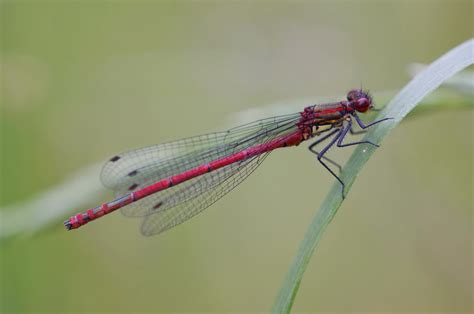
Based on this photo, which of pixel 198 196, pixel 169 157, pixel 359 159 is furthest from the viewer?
pixel 198 196

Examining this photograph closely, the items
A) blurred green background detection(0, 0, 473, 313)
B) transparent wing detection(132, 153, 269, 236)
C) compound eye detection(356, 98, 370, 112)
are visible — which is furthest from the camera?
blurred green background detection(0, 0, 473, 313)

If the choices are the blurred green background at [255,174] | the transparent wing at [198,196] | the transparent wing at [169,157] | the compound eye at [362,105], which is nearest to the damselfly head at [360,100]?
the compound eye at [362,105]

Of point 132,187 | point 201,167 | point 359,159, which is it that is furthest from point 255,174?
point 359,159

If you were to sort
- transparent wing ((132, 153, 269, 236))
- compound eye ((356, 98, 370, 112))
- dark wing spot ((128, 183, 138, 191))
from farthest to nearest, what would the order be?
dark wing spot ((128, 183, 138, 191)), transparent wing ((132, 153, 269, 236)), compound eye ((356, 98, 370, 112))

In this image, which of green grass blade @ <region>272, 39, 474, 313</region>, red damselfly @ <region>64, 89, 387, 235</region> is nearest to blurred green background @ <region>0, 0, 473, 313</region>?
red damselfly @ <region>64, 89, 387, 235</region>

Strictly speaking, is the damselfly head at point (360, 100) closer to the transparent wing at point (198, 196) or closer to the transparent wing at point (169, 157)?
the transparent wing at point (169, 157)

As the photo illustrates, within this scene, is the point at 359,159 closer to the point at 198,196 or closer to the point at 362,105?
the point at 362,105

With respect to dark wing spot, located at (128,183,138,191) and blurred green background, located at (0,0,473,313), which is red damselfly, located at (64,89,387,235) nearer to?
dark wing spot, located at (128,183,138,191)

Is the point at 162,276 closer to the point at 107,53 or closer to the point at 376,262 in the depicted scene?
the point at 376,262
